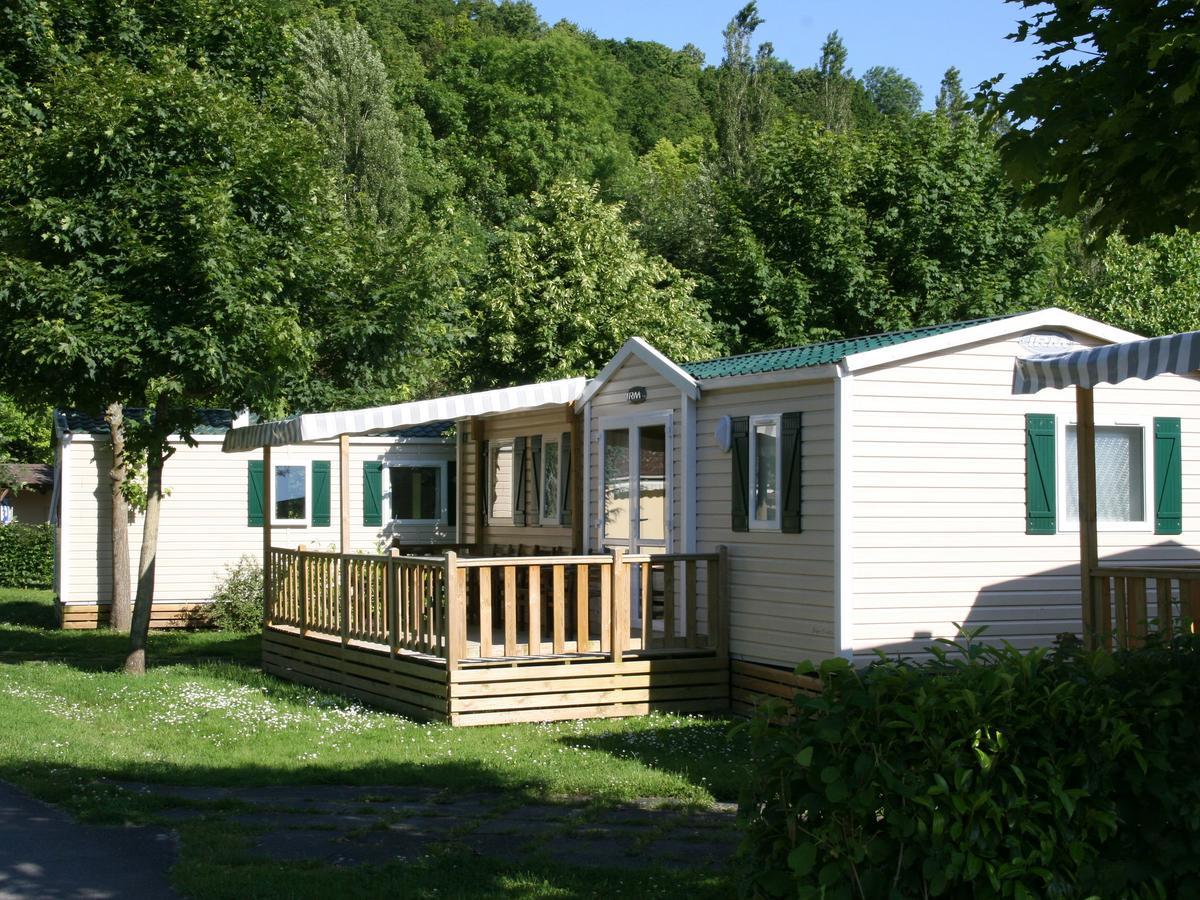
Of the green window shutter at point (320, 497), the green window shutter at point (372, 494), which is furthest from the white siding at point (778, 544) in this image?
the green window shutter at point (320, 497)

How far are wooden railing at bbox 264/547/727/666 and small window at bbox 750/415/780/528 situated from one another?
0.61 meters

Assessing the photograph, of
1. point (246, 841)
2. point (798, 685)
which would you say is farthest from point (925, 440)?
point (246, 841)

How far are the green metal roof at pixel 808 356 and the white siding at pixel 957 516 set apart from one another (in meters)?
0.48

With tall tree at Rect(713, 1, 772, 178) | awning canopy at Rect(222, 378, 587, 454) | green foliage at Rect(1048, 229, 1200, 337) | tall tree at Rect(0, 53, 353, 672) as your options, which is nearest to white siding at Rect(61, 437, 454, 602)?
awning canopy at Rect(222, 378, 587, 454)

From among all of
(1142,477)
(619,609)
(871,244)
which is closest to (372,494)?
(619,609)

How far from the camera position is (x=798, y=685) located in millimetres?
11297

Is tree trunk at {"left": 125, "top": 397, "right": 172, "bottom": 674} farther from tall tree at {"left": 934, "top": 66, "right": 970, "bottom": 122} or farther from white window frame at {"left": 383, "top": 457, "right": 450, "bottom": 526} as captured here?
tall tree at {"left": 934, "top": 66, "right": 970, "bottom": 122}

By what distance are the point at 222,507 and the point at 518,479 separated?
6224mm

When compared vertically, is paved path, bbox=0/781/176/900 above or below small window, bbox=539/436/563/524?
below

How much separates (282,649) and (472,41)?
43.1 m

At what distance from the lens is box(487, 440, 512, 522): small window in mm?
17078

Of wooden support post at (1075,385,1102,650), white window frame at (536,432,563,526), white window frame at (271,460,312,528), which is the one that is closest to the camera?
wooden support post at (1075,385,1102,650)

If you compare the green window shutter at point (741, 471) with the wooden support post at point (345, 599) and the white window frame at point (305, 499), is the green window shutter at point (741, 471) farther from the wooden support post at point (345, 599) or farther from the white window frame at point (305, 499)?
the white window frame at point (305, 499)

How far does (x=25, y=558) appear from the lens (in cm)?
3044
